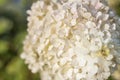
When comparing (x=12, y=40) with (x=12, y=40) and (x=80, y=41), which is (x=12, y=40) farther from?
(x=80, y=41)

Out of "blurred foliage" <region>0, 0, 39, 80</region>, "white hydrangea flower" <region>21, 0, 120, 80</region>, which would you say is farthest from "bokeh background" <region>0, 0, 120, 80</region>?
"white hydrangea flower" <region>21, 0, 120, 80</region>

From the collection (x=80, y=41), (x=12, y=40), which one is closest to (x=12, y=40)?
(x=12, y=40)

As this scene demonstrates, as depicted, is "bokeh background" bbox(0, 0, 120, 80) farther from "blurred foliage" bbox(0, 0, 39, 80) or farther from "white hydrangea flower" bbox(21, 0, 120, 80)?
"white hydrangea flower" bbox(21, 0, 120, 80)

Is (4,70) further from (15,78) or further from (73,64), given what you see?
(73,64)

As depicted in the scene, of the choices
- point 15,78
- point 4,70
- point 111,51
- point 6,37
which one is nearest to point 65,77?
point 111,51

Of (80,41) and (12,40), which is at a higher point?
(12,40)
